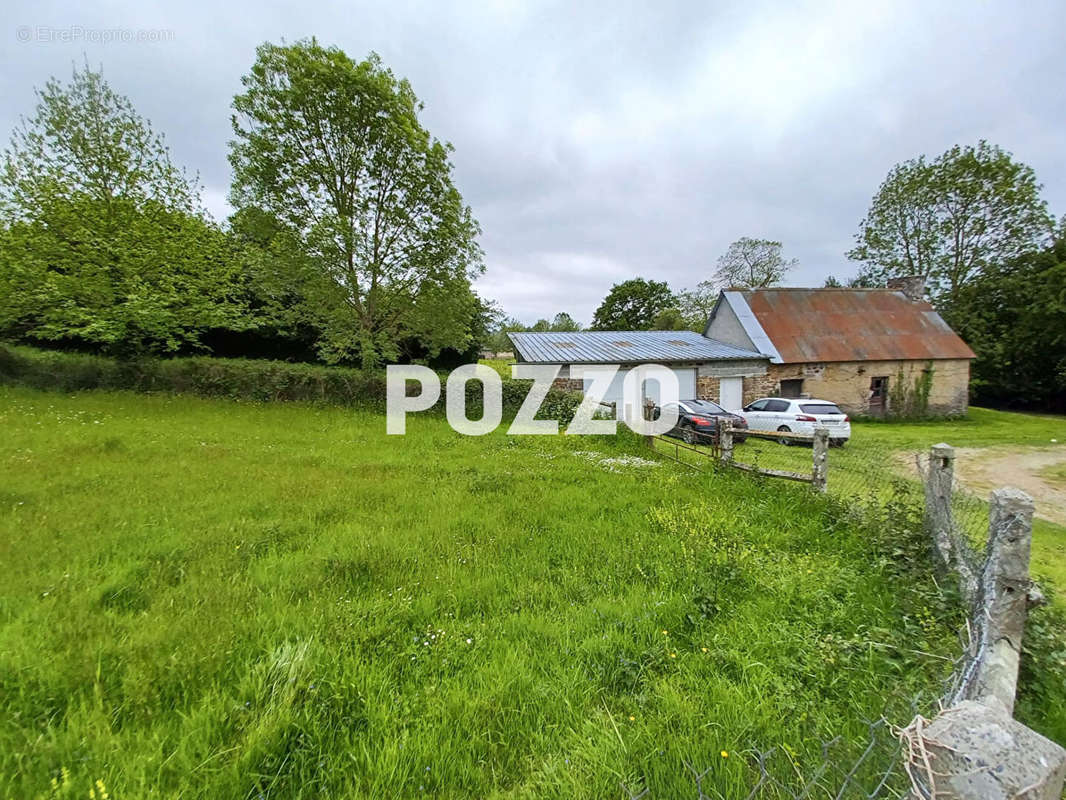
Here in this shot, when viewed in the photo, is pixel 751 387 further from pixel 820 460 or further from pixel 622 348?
pixel 820 460

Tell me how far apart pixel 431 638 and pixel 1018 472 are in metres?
12.1

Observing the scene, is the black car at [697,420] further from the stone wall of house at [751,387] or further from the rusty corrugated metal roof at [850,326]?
the rusty corrugated metal roof at [850,326]

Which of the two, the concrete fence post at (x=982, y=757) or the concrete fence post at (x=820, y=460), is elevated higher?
the concrete fence post at (x=982, y=757)

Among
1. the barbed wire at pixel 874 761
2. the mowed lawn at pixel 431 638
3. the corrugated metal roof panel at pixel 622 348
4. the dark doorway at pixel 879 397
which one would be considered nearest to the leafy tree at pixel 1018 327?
the dark doorway at pixel 879 397

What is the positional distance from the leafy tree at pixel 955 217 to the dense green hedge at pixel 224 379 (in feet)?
91.6

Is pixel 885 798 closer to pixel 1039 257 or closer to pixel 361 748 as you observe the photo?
pixel 361 748

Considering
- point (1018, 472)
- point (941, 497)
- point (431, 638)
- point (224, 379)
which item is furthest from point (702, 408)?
point (224, 379)

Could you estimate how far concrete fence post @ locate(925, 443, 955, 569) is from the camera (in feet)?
10.9

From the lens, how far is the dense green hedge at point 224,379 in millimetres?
12109

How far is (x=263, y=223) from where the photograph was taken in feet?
40.1

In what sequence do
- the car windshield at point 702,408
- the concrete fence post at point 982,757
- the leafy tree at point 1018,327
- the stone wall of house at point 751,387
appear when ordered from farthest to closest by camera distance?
the leafy tree at point 1018,327, the stone wall of house at point 751,387, the car windshield at point 702,408, the concrete fence post at point 982,757

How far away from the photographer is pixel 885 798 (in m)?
1.36

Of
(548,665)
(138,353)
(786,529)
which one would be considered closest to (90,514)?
(548,665)

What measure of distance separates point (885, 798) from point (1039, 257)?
109ft
